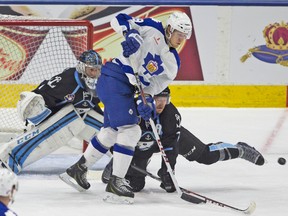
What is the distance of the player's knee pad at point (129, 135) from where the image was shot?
4.84 m

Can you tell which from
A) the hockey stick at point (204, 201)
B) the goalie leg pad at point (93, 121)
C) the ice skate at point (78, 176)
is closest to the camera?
the hockey stick at point (204, 201)

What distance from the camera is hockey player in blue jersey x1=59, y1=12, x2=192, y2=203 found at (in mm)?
4852

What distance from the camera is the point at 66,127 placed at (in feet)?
18.0

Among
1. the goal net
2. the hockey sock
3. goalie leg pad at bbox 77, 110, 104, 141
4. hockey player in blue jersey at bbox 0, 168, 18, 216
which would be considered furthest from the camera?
the goal net

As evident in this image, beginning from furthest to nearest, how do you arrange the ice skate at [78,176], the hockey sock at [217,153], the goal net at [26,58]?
the goal net at [26,58]
the hockey sock at [217,153]
the ice skate at [78,176]

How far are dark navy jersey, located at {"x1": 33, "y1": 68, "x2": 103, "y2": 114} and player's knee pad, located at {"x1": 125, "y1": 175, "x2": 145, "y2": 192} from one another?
0.55 metres

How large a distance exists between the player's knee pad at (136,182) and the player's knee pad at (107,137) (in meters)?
0.24

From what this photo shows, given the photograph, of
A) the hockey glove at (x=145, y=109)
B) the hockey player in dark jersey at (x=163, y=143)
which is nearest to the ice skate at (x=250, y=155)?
the hockey player in dark jersey at (x=163, y=143)

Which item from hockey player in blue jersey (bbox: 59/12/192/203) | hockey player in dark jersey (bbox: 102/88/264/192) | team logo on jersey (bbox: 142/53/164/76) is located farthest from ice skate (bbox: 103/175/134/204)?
team logo on jersey (bbox: 142/53/164/76)

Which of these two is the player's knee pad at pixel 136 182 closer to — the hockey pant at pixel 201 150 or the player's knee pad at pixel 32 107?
the hockey pant at pixel 201 150

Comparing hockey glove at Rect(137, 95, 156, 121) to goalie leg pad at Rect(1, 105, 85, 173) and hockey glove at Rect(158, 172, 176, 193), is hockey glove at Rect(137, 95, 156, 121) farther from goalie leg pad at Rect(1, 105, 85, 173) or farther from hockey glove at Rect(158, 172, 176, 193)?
goalie leg pad at Rect(1, 105, 85, 173)

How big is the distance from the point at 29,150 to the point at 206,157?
96 cm

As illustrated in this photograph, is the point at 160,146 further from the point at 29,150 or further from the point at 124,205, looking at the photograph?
the point at 29,150

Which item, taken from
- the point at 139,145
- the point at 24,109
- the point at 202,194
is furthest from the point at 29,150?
the point at 202,194
